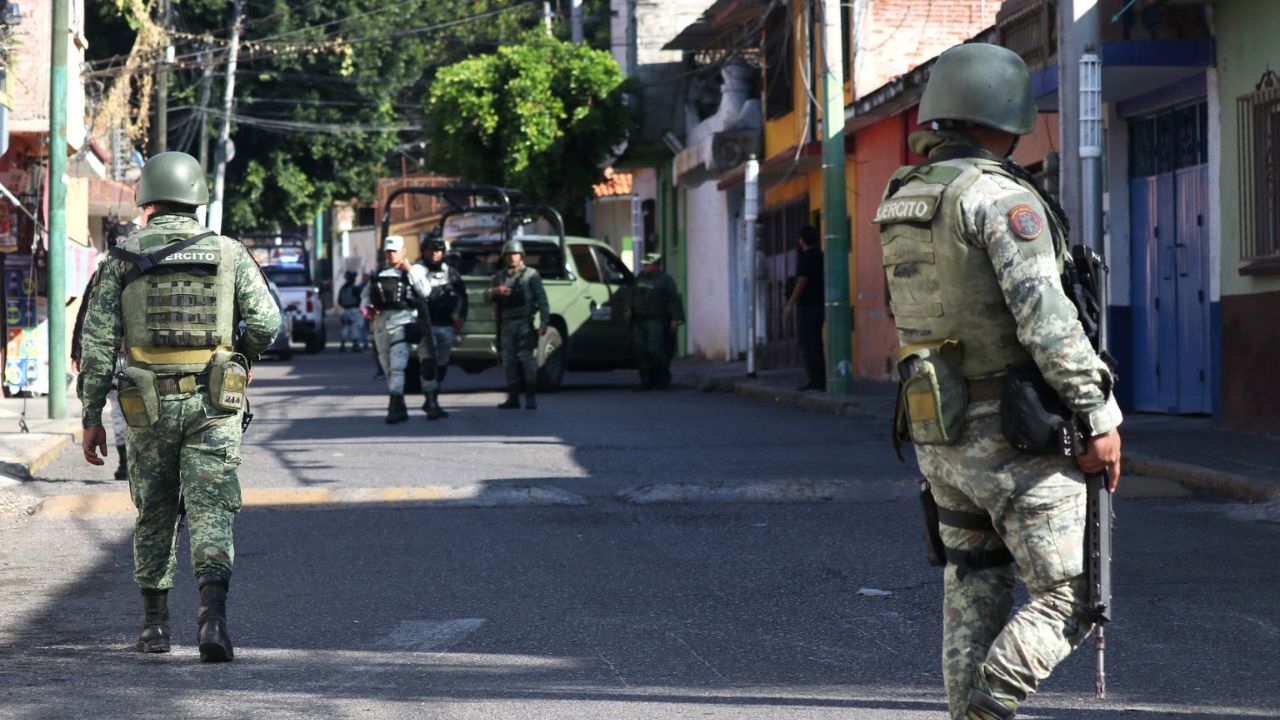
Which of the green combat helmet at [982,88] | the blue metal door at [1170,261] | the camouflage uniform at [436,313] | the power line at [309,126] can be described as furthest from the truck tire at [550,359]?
the power line at [309,126]

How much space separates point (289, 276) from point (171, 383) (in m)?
33.4

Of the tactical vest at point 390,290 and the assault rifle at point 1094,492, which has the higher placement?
the tactical vest at point 390,290

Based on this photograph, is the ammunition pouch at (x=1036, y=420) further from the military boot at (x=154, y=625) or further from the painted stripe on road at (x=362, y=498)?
the painted stripe on road at (x=362, y=498)

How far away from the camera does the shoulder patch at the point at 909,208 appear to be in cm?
419

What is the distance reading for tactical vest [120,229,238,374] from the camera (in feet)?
20.7

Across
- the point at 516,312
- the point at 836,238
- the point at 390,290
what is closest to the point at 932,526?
the point at 390,290

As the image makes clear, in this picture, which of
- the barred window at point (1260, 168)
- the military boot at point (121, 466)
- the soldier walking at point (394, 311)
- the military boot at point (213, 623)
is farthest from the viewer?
the soldier walking at point (394, 311)

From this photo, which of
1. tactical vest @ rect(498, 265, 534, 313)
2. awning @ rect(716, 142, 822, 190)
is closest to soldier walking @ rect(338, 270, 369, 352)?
awning @ rect(716, 142, 822, 190)

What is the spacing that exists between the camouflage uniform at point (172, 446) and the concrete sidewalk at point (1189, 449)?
6.04 m

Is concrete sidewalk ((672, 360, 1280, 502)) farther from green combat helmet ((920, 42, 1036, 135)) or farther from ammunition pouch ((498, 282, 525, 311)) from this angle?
green combat helmet ((920, 42, 1036, 135))

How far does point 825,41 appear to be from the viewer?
61.1 feet

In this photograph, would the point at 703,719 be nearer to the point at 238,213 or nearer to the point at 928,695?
the point at 928,695

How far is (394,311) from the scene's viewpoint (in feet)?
53.4

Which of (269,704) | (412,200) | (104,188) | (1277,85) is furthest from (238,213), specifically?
(269,704)
